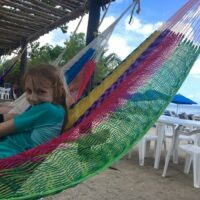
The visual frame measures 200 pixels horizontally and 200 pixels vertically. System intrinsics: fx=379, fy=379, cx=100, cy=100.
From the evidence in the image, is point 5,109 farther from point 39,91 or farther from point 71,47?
point 71,47

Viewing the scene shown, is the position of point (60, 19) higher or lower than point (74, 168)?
higher

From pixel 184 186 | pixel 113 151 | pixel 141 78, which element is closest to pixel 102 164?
pixel 113 151

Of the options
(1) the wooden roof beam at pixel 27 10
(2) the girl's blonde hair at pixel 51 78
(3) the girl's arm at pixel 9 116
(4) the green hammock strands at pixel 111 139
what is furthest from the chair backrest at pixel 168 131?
(2) the girl's blonde hair at pixel 51 78

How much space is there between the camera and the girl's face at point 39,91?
130 cm

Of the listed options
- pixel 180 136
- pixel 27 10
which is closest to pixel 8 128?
pixel 27 10

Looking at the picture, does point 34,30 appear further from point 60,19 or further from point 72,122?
point 72,122

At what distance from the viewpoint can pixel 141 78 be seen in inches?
59.5

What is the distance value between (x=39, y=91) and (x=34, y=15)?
105 inches

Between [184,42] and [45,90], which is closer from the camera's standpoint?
[45,90]

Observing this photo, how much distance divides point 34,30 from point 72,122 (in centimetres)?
308

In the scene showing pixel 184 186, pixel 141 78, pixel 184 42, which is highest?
pixel 184 42

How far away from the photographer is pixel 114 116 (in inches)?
52.8

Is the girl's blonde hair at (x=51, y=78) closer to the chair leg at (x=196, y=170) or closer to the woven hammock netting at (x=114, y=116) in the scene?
the woven hammock netting at (x=114, y=116)

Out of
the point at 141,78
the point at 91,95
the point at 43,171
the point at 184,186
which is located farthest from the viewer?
the point at 184,186
